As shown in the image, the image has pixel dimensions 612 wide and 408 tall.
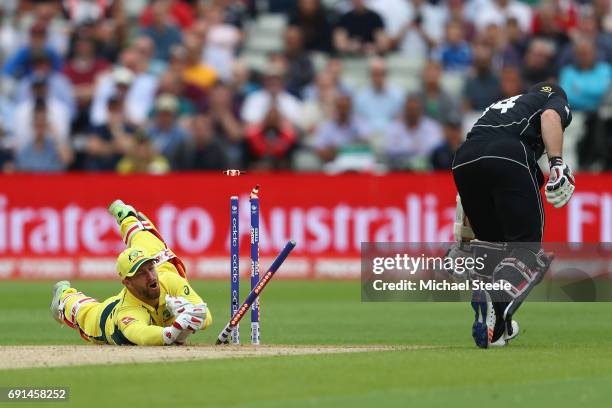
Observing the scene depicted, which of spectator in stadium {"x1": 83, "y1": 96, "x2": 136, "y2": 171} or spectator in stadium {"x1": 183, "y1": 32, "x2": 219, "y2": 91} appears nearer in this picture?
spectator in stadium {"x1": 83, "y1": 96, "x2": 136, "y2": 171}

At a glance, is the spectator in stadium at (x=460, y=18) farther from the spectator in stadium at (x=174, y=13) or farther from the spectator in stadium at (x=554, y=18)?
the spectator in stadium at (x=174, y=13)

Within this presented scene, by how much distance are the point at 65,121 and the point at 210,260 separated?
3983 millimetres

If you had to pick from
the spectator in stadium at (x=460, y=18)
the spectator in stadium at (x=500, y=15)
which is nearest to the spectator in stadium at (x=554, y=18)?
the spectator in stadium at (x=500, y=15)

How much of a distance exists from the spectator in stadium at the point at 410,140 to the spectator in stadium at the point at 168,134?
3050 mm

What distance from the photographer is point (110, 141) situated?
2255cm

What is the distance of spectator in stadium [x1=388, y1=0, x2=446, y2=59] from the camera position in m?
24.2

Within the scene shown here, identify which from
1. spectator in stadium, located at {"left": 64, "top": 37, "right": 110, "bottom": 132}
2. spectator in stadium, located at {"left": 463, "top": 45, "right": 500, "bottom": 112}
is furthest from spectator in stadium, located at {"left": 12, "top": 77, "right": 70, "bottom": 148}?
→ spectator in stadium, located at {"left": 463, "top": 45, "right": 500, "bottom": 112}

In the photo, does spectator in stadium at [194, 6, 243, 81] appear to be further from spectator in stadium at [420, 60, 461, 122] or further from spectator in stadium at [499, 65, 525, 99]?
spectator in stadium at [499, 65, 525, 99]

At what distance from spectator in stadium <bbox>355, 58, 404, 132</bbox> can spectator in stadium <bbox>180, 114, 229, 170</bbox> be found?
2.33 m

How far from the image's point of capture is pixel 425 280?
40.6 feet

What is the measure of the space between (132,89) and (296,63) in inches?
104

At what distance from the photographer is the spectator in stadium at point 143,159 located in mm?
21781

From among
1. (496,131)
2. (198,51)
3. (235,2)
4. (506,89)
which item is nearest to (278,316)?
(496,131)

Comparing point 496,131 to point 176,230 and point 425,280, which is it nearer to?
point 425,280
